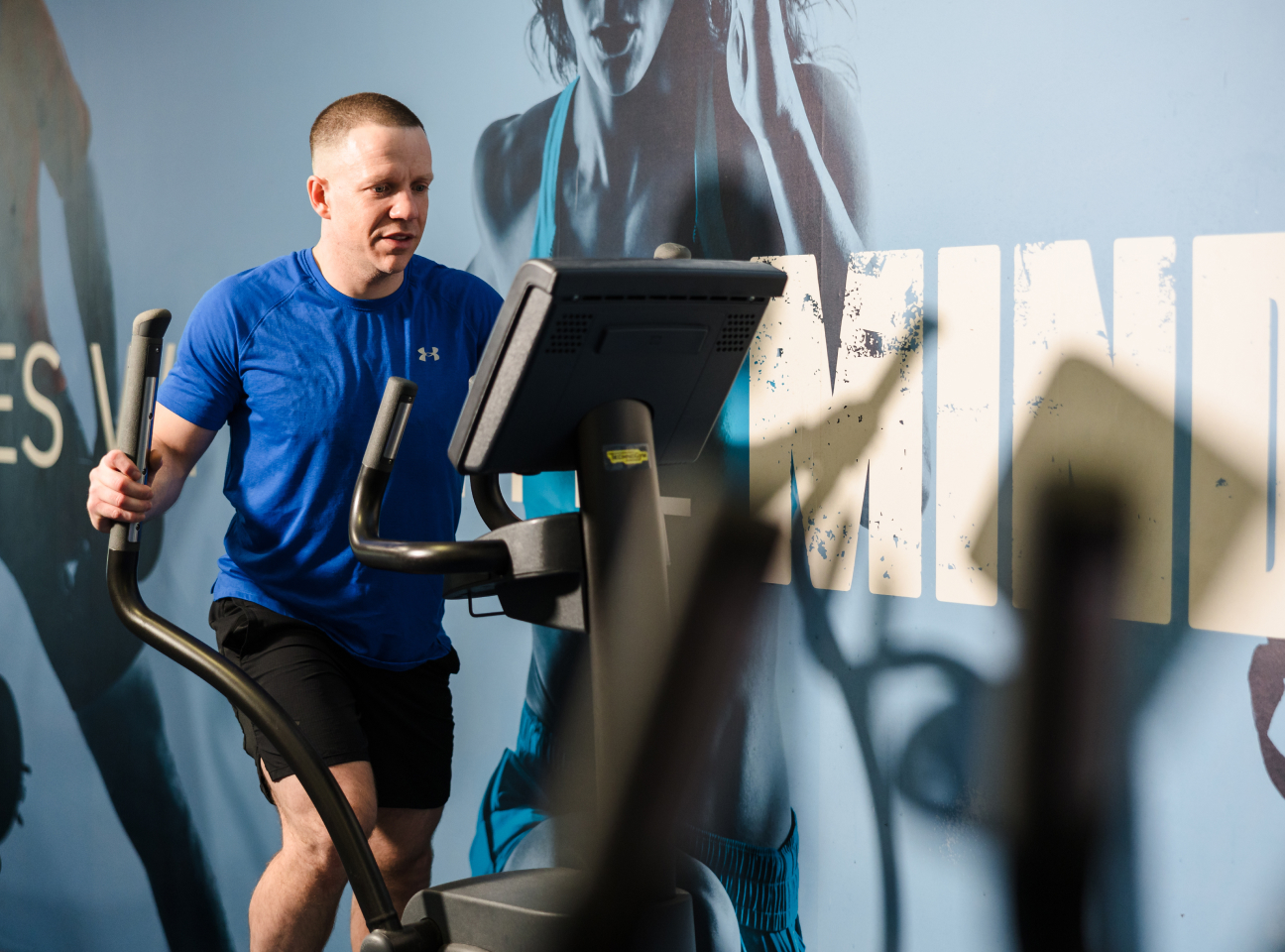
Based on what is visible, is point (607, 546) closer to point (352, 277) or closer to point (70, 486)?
point (352, 277)

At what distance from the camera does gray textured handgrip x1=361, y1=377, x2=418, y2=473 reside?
57.4 inches

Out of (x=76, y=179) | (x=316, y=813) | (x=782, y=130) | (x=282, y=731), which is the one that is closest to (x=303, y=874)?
(x=316, y=813)

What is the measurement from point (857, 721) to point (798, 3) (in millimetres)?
1382

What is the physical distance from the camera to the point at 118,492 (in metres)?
1.61

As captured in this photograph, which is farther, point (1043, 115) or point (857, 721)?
point (857, 721)

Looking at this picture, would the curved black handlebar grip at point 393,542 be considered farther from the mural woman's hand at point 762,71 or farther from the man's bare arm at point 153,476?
the mural woman's hand at point 762,71

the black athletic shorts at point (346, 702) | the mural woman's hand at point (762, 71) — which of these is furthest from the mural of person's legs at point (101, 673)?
the mural woman's hand at point (762, 71)

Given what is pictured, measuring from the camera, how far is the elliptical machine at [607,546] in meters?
1.23

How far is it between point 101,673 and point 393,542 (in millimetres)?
2502

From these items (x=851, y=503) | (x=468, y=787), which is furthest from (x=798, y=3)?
(x=468, y=787)

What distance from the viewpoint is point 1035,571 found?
189cm

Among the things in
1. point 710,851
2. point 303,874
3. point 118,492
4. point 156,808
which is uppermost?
point 118,492

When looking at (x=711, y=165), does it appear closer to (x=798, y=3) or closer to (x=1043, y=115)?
(x=798, y=3)

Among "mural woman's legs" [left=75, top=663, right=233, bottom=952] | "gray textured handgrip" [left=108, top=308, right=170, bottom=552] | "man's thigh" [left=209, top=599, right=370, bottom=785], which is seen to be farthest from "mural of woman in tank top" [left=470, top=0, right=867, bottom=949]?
"mural woman's legs" [left=75, top=663, right=233, bottom=952]
